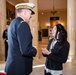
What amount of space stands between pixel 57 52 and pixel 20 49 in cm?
86

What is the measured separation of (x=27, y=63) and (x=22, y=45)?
0.32 meters

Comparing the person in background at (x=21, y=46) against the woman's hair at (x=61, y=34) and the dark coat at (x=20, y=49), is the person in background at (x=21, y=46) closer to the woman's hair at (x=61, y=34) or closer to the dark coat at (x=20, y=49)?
the dark coat at (x=20, y=49)

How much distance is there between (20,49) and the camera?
2197 millimetres

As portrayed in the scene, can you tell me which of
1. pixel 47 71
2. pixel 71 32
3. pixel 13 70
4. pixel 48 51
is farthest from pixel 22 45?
pixel 71 32

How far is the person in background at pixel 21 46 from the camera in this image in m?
2.19

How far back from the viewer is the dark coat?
218 cm

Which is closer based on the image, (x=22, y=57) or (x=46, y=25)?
(x=22, y=57)

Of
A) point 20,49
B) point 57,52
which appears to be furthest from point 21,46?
point 57,52

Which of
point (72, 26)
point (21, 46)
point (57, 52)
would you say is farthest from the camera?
point (72, 26)

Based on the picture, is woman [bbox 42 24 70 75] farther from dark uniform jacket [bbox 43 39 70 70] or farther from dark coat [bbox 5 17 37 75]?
dark coat [bbox 5 17 37 75]

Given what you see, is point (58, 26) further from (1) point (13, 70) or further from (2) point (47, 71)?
(1) point (13, 70)

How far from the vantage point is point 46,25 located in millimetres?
28844

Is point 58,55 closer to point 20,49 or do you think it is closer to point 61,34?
point 61,34

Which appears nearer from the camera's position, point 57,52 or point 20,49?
point 20,49
